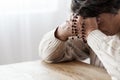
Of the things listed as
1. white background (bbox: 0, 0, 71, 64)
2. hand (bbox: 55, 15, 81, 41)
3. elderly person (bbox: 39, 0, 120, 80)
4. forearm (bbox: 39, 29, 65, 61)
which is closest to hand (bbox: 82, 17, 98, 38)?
elderly person (bbox: 39, 0, 120, 80)

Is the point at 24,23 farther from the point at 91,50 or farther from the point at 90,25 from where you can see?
the point at 90,25

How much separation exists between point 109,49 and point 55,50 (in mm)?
432

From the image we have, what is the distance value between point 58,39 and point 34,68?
0.68 ft

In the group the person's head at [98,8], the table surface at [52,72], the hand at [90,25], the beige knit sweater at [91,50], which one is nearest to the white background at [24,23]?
the beige knit sweater at [91,50]

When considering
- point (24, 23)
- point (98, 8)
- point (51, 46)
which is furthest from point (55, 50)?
point (24, 23)

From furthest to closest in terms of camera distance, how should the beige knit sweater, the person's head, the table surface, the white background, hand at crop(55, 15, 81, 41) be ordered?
1. the white background
2. hand at crop(55, 15, 81, 41)
3. the table surface
4. the beige knit sweater
5. the person's head

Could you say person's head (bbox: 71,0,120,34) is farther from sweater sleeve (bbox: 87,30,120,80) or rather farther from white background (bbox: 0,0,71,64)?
white background (bbox: 0,0,71,64)

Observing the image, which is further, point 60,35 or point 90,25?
point 60,35

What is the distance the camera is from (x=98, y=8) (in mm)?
908

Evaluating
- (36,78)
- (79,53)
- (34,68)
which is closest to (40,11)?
(79,53)

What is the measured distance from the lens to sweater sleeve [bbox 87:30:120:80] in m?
0.99

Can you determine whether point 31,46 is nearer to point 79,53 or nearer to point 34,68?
point 79,53

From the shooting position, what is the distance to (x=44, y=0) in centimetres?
223

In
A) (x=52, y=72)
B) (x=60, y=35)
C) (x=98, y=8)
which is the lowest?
(x=52, y=72)
